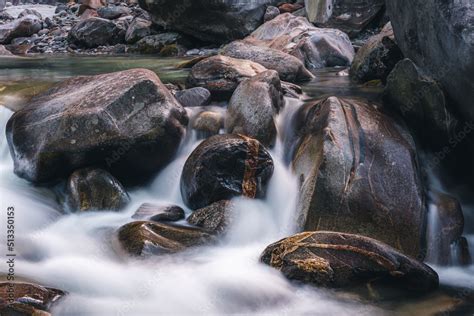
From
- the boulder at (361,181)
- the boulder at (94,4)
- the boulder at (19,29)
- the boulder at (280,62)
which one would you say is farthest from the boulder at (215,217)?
the boulder at (94,4)

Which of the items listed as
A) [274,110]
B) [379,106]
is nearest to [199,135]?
[274,110]

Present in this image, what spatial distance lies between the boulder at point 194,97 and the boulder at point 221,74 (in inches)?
13.9

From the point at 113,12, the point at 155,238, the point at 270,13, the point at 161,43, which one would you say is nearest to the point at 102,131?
the point at 155,238

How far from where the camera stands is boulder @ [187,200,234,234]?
5.89m

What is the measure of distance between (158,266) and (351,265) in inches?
77.3

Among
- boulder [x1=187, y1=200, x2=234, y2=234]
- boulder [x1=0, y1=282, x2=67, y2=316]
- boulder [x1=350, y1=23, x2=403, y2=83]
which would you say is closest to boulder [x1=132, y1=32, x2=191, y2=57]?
boulder [x1=350, y1=23, x2=403, y2=83]

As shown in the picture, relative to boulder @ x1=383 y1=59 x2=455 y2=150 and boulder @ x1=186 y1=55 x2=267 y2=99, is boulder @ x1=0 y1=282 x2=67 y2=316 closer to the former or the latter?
boulder @ x1=186 y1=55 x2=267 y2=99

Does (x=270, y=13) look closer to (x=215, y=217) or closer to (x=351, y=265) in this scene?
(x=215, y=217)

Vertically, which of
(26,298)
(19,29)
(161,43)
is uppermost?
(26,298)

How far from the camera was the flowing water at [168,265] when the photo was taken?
184 inches

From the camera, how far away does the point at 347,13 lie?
20.0m

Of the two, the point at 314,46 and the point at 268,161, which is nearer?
the point at 268,161

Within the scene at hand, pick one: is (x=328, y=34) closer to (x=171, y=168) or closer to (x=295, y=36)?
(x=295, y=36)

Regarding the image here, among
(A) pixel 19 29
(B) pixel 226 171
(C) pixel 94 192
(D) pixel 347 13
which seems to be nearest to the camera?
(B) pixel 226 171
